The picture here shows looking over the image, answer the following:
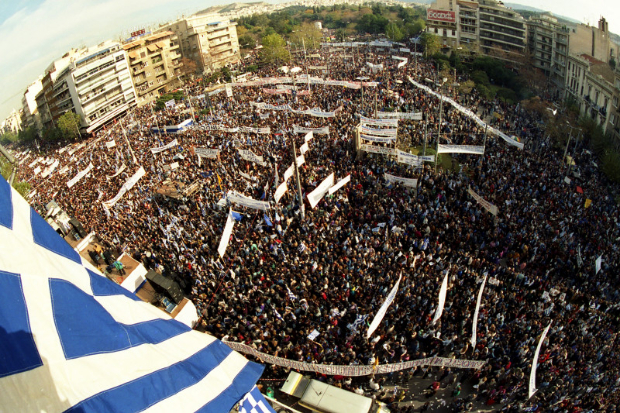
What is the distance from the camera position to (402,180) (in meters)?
20.8

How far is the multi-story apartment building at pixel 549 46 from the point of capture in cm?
5522

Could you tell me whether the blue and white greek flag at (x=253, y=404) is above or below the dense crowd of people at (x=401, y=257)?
above

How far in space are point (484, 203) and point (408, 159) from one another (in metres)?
4.94

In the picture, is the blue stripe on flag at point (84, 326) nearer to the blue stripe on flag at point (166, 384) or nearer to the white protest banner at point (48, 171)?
the blue stripe on flag at point (166, 384)

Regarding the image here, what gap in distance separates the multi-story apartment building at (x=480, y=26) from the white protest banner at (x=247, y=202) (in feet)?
195

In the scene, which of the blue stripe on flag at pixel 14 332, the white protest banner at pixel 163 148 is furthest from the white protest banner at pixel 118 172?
the blue stripe on flag at pixel 14 332

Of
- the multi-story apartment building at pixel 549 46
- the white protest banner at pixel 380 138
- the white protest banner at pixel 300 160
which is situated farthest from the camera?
the multi-story apartment building at pixel 549 46

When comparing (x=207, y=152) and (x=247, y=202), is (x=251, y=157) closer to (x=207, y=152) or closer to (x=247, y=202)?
(x=207, y=152)

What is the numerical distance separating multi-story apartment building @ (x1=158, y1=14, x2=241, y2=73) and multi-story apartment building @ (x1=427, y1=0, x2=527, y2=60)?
140ft

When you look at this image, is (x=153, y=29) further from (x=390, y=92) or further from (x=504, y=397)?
(x=504, y=397)

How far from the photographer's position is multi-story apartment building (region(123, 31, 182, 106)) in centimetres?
6550

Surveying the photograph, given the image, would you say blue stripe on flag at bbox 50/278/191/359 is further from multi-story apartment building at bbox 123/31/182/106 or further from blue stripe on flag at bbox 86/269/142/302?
multi-story apartment building at bbox 123/31/182/106

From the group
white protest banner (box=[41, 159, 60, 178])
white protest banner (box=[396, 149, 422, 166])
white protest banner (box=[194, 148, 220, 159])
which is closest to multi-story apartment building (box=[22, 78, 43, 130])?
white protest banner (box=[41, 159, 60, 178])

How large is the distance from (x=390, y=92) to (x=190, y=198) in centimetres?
2503
